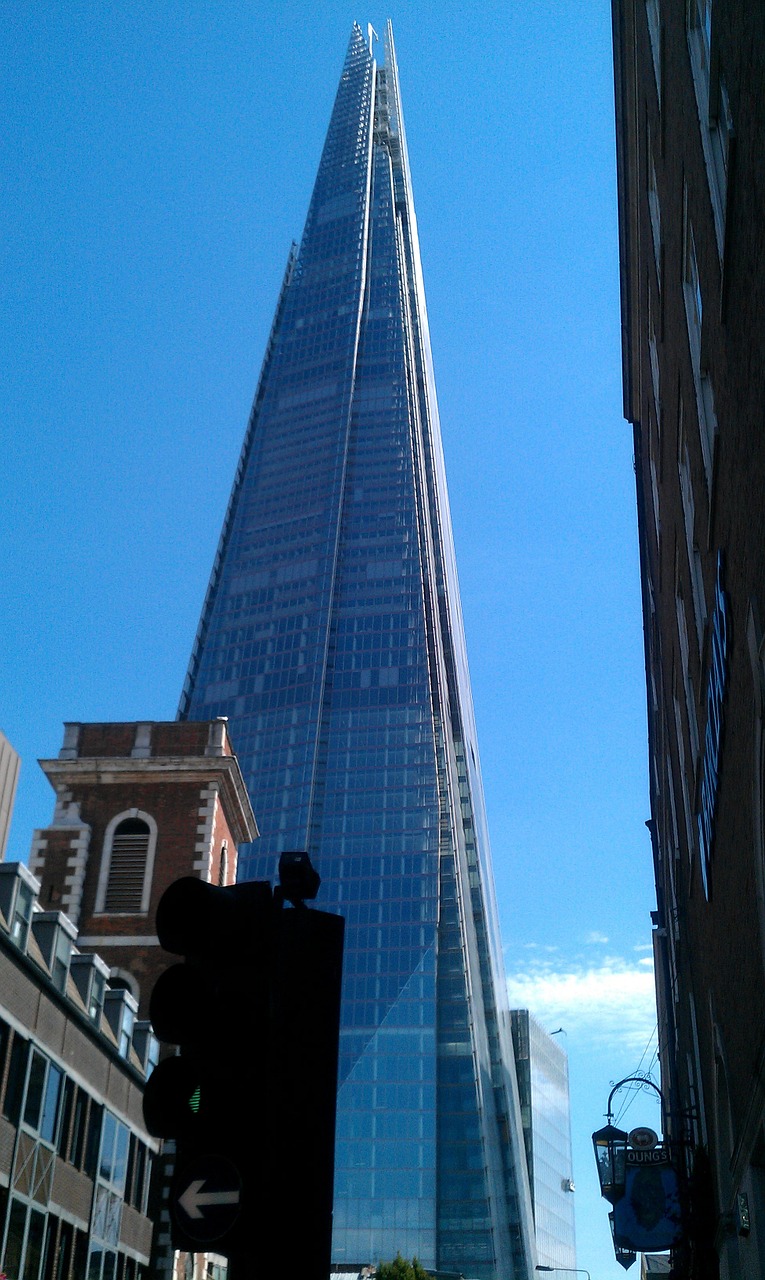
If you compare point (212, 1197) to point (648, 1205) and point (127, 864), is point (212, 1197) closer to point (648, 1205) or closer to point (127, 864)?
point (648, 1205)

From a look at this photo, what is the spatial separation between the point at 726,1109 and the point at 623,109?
18.3 metres

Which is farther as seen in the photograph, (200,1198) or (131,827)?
(131,827)

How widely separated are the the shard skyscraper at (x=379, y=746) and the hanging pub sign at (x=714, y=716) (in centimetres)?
10606

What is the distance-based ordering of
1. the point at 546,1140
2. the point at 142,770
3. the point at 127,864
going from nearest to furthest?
the point at 127,864, the point at 142,770, the point at 546,1140

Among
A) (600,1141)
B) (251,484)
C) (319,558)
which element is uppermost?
(251,484)

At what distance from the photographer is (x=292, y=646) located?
165000 millimetres

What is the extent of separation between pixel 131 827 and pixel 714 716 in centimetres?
2889

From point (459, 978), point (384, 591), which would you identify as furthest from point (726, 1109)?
point (384, 591)

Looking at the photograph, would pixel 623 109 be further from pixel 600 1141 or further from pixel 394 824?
pixel 394 824

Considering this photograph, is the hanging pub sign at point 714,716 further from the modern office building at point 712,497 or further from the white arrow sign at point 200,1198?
the white arrow sign at point 200,1198

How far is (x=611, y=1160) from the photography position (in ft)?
95.5

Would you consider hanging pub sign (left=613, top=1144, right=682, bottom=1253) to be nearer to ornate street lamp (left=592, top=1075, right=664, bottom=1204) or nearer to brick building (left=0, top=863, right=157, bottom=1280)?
ornate street lamp (left=592, top=1075, right=664, bottom=1204)

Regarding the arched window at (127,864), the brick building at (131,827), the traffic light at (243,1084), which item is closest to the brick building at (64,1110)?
the brick building at (131,827)

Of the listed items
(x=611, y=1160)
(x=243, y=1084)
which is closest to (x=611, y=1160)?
(x=611, y=1160)
